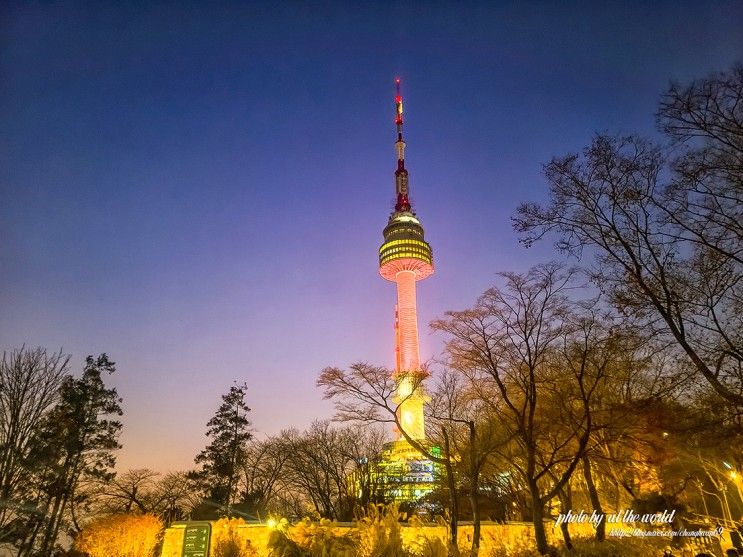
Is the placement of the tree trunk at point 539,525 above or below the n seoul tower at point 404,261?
below

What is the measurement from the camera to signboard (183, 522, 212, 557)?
8758mm

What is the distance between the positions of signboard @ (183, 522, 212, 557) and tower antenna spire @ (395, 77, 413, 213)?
103020 mm

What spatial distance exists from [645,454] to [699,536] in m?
4.54

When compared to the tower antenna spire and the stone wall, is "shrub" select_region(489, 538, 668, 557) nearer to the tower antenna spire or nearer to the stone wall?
the stone wall

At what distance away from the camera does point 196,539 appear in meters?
8.91

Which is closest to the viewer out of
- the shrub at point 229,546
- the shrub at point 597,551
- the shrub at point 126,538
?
the shrub at point 229,546

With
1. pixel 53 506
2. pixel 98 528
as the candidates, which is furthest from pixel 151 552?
pixel 53 506

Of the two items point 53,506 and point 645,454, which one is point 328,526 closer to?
point 645,454

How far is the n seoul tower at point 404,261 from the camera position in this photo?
97.4 m

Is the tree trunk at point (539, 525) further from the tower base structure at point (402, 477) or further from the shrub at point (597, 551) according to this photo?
the tower base structure at point (402, 477)

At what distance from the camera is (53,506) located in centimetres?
2723

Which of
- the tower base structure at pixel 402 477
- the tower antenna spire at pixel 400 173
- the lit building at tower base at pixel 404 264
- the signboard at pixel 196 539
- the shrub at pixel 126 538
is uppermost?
the tower antenna spire at pixel 400 173

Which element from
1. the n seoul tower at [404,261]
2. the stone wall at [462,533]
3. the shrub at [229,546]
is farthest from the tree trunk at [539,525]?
the n seoul tower at [404,261]

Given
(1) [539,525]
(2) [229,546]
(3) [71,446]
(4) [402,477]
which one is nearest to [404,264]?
(4) [402,477]
